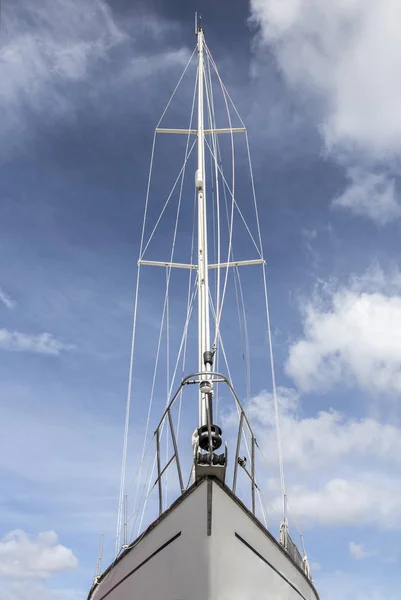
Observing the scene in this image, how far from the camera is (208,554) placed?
23.3ft

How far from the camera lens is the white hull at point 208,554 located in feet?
23.4

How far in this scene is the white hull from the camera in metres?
7.14

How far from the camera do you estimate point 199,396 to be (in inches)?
424

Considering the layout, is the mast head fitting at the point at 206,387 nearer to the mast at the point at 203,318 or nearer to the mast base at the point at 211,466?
the mast at the point at 203,318

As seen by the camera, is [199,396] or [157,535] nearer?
[157,535]

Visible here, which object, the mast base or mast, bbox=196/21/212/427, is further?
mast, bbox=196/21/212/427

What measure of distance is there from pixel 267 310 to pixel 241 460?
203 inches

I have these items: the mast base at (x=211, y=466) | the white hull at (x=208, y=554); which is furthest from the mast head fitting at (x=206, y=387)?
the white hull at (x=208, y=554)

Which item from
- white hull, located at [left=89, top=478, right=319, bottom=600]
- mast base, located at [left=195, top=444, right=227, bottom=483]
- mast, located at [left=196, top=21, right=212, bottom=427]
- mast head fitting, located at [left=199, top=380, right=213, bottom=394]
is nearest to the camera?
white hull, located at [left=89, top=478, right=319, bottom=600]

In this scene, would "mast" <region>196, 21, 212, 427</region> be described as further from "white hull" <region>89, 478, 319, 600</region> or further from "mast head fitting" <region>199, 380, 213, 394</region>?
"white hull" <region>89, 478, 319, 600</region>

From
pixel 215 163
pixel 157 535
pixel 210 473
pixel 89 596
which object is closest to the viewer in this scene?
pixel 210 473

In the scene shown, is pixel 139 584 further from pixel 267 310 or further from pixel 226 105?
pixel 226 105

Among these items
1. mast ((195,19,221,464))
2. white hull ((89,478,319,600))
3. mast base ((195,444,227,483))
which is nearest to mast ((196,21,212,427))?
mast ((195,19,221,464))

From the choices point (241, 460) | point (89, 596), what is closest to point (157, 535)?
point (241, 460)
